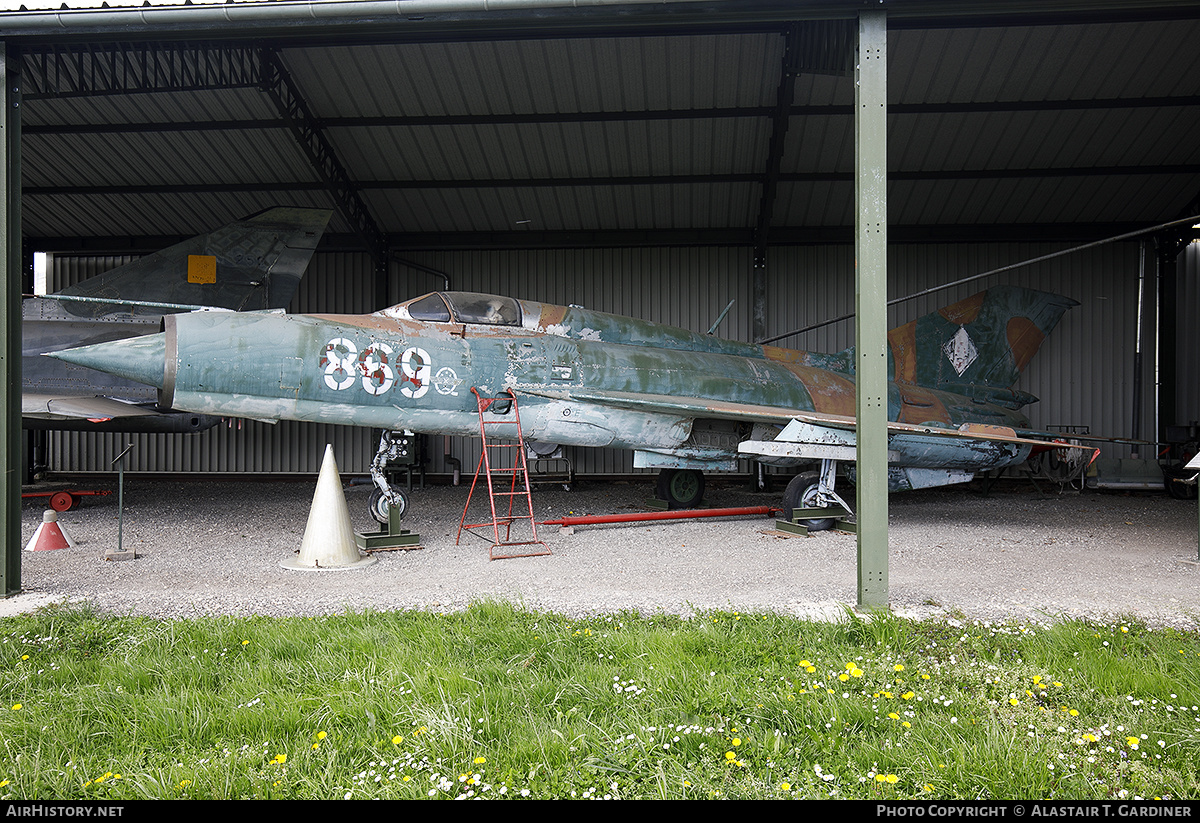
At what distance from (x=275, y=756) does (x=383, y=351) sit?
542 cm

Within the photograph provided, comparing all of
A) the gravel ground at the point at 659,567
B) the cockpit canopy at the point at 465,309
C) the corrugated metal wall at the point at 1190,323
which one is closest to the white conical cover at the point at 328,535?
the gravel ground at the point at 659,567

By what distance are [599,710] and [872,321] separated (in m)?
3.24

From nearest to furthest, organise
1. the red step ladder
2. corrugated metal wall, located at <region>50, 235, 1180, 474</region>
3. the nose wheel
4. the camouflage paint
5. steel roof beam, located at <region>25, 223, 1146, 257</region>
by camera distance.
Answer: the camouflage paint → the red step ladder → the nose wheel → steel roof beam, located at <region>25, 223, 1146, 257</region> → corrugated metal wall, located at <region>50, 235, 1180, 474</region>

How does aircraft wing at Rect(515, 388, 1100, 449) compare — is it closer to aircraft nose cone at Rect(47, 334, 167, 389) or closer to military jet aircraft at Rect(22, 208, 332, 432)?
aircraft nose cone at Rect(47, 334, 167, 389)

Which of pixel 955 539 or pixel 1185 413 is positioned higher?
pixel 1185 413

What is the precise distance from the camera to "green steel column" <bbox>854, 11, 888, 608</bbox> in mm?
4723

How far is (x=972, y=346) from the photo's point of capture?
11.7 meters

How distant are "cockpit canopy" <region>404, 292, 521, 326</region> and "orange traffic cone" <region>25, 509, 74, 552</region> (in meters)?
4.32

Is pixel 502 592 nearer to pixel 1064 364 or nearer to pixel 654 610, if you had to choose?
pixel 654 610

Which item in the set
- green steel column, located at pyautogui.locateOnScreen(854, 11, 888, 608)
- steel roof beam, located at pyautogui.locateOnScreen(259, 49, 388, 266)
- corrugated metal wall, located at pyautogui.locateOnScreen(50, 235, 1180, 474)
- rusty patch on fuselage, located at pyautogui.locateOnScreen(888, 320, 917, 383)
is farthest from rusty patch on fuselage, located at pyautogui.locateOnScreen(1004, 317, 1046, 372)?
steel roof beam, located at pyautogui.locateOnScreen(259, 49, 388, 266)

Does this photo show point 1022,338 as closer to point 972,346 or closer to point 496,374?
point 972,346
